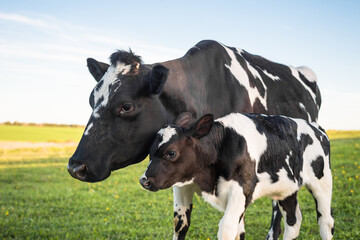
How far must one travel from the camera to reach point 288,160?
14.0 feet

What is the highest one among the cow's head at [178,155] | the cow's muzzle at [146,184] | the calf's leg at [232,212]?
the cow's head at [178,155]

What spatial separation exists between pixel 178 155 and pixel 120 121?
25.4 inches

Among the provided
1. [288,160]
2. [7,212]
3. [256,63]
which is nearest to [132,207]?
[7,212]

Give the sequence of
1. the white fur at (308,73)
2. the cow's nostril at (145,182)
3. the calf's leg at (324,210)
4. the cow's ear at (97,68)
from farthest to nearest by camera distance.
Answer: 1. the white fur at (308,73)
2. the calf's leg at (324,210)
3. the cow's ear at (97,68)
4. the cow's nostril at (145,182)

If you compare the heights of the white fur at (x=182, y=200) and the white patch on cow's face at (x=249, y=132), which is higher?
the white patch on cow's face at (x=249, y=132)

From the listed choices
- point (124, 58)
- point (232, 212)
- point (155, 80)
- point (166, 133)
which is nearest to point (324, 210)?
point (232, 212)

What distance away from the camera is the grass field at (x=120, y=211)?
7.41 meters

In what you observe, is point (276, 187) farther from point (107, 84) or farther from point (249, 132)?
point (107, 84)

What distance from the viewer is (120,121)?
369 centimetres

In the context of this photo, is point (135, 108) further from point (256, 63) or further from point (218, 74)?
point (256, 63)

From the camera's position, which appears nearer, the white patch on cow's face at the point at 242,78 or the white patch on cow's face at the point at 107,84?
the white patch on cow's face at the point at 107,84

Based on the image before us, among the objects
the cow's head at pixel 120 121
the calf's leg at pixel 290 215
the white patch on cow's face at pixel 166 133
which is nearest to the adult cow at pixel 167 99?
the cow's head at pixel 120 121

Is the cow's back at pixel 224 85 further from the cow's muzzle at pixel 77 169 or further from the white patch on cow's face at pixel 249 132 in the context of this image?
the cow's muzzle at pixel 77 169

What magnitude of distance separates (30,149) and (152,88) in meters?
25.1
